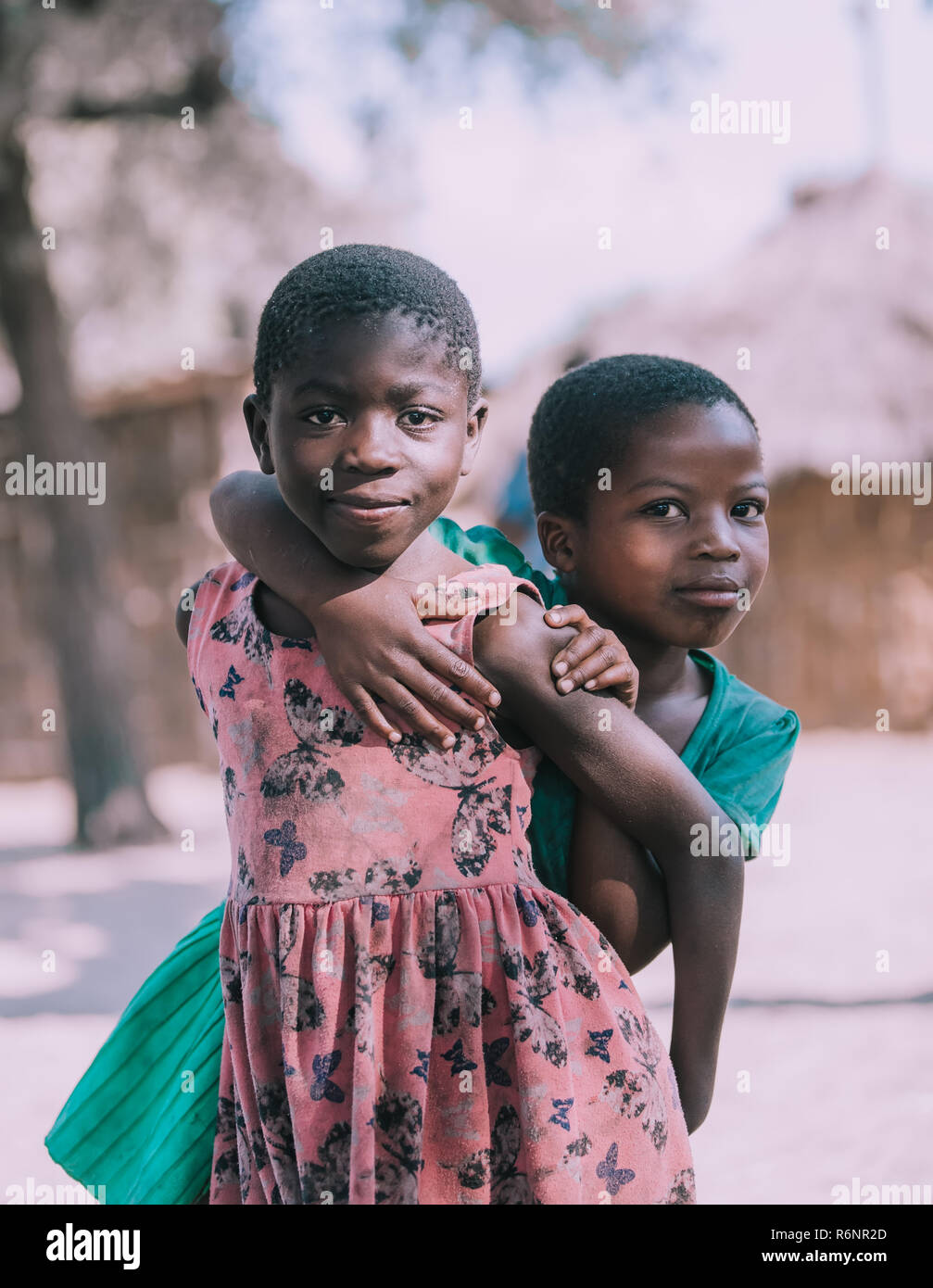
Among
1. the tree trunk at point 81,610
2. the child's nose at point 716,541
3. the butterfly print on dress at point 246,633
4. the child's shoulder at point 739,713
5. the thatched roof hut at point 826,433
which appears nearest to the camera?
the butterfly print on dress at point 246,633

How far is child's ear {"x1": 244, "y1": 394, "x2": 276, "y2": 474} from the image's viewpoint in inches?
54.5

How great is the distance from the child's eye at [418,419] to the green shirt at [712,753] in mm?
273

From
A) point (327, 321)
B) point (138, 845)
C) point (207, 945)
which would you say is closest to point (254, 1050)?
point (207, 945)

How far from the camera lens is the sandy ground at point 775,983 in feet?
11.2

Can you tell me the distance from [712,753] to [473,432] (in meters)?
0.52

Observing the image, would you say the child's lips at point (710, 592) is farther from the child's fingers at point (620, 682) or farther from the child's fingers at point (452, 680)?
the child's fingers at point (452, 680)

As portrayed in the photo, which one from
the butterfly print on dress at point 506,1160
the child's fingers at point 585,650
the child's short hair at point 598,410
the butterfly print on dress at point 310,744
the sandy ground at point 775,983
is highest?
the child's short hair at point 598,410

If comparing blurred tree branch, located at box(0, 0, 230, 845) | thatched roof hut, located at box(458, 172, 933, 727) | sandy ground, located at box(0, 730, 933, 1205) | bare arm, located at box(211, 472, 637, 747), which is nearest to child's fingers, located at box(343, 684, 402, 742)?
bare arm, located at box(211, 472, 637, 747)

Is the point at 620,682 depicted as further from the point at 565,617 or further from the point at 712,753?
the point at 712,753

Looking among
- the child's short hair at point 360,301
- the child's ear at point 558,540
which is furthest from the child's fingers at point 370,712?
the child's ear at point 558,540

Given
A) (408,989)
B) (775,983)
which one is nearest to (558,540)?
(408,989)

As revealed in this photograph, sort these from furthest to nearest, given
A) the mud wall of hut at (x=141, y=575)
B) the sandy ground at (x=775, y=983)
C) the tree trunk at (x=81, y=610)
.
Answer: the mud wall of hut at (x=141, y=575) < the tree trunk at (x=81, y=610) < the sandy ground at (x=775, y=983)

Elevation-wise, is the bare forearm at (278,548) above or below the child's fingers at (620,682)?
above

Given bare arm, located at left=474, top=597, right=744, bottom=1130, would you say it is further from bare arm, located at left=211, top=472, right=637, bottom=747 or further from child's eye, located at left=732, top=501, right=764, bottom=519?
child's eye, located at left=732, top=501, right=764, bottom=519
